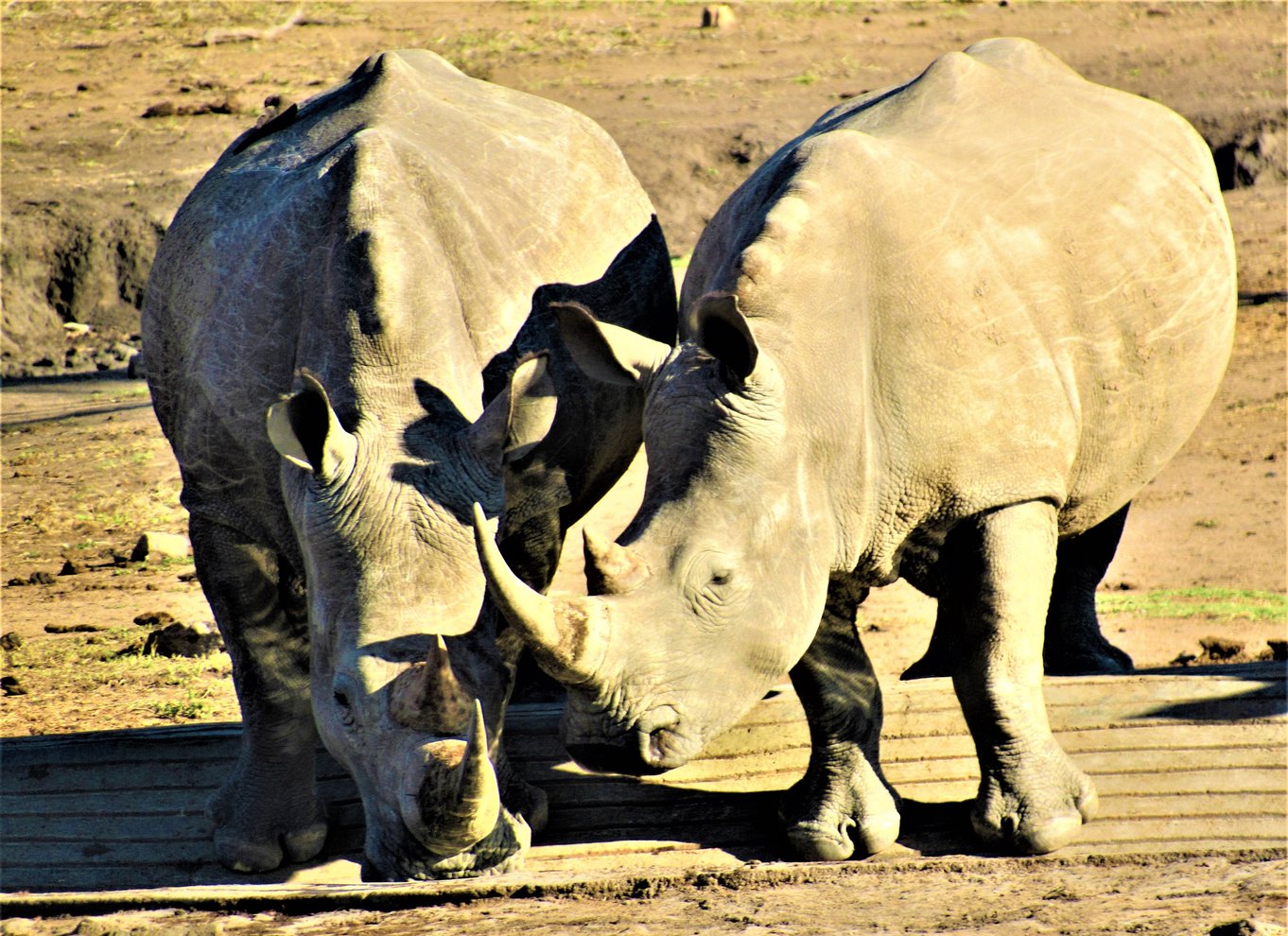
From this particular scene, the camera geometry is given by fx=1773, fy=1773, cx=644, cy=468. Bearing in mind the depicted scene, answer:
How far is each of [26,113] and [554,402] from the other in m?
12.7

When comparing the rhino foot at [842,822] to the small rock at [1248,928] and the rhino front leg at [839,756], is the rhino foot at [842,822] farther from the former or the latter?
the small rock at [1248,928]

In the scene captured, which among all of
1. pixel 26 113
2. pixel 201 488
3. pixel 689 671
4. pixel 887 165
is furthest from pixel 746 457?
pixel 26 113

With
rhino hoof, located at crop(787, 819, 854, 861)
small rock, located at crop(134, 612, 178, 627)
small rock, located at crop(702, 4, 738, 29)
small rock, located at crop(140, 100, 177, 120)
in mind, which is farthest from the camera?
small rock, located at crop(702, 4, 738, 29)

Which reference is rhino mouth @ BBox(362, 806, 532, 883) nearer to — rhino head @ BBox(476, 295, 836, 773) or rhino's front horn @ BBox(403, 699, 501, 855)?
rhino's front horn @ BBox(403, 699, 501, 855)

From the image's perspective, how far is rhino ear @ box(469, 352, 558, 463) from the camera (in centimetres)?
449

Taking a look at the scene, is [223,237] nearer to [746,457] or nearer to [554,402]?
[554,402]

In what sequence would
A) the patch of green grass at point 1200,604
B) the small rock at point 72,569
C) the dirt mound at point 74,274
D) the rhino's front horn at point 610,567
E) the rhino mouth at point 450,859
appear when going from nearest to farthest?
the rhino's front horn at point 610,567
the rhino mouth at point 450,859
the patch of green grass at point 1200,604
the small rock at point 72,569
the dirt mound at point 74,274

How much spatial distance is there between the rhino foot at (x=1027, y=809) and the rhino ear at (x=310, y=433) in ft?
6.46

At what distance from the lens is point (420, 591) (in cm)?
428

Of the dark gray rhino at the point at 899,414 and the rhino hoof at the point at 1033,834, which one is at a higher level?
the dark gray rhino at the point at 899,414

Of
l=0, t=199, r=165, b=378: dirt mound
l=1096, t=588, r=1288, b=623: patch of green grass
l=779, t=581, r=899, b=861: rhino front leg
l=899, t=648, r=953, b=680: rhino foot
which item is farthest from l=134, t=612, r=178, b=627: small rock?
l=0, t=199, r=165, b=378: dirt mound

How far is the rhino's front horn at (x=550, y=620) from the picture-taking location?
364 centimetres

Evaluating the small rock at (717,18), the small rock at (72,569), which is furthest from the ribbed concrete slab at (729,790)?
the small rock at (717,18)

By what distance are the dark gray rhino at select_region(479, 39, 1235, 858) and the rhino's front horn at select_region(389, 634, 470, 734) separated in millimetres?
264
